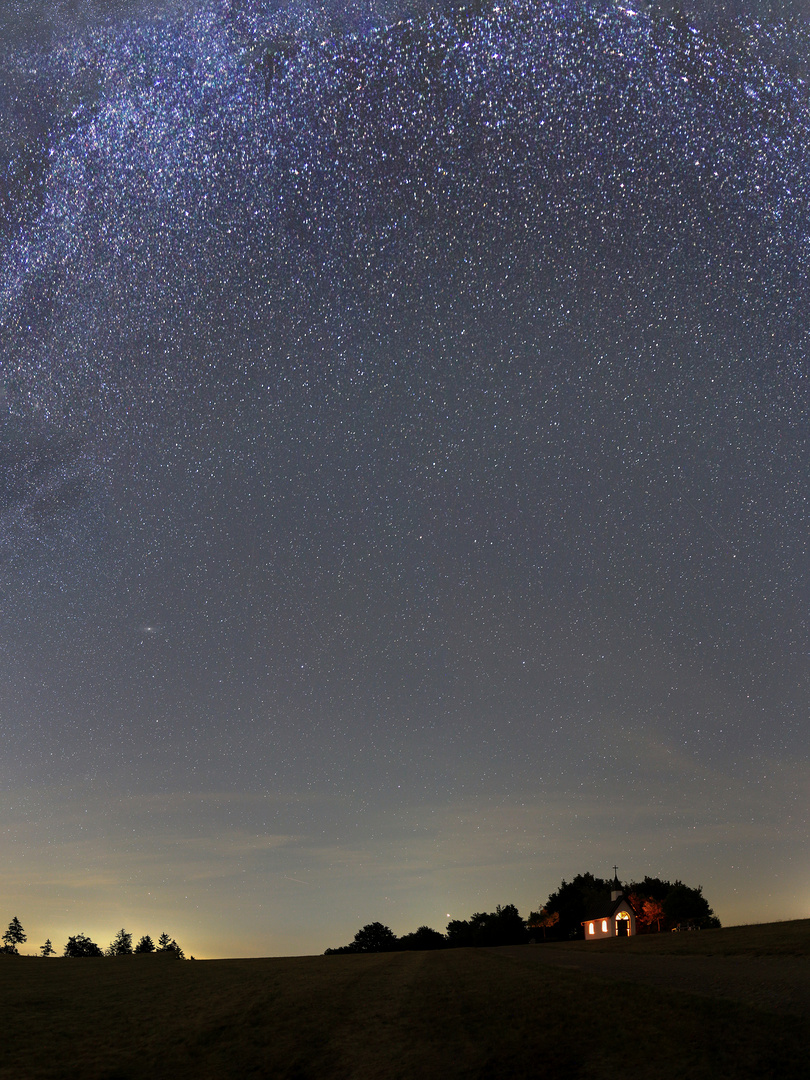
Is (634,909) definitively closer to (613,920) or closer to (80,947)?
(613,920)

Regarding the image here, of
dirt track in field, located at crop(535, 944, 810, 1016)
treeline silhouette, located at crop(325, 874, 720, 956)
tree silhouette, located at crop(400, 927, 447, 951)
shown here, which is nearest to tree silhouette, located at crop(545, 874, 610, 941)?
treeline silhouette, located at crop(325, 874, 720, 956)

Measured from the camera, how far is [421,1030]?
16.5 metres

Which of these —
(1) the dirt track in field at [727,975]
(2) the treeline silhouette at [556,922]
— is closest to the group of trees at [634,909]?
(2) the treeline silhouette at [556,922]

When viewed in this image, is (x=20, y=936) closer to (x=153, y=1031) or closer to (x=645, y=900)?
(x=645, y=900)

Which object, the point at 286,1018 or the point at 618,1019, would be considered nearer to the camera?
the point at 618,1019

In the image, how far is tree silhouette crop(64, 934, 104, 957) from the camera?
381 feet

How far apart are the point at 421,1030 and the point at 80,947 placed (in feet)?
402

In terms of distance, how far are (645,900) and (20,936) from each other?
118773 mm

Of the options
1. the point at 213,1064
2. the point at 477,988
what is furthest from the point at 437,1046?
the point at 477,988

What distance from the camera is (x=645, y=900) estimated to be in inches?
3676

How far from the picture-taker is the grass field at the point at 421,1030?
13.6 m

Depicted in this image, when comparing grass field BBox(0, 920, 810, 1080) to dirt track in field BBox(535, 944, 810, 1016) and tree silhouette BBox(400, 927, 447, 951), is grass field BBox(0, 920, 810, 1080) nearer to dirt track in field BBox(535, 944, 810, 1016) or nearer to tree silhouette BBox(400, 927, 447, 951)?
dirt track in field BBox(535, 944, 810, 1016)

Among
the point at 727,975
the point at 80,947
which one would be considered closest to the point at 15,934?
the point at 80,947

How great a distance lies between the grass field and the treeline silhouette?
65.7 metres
